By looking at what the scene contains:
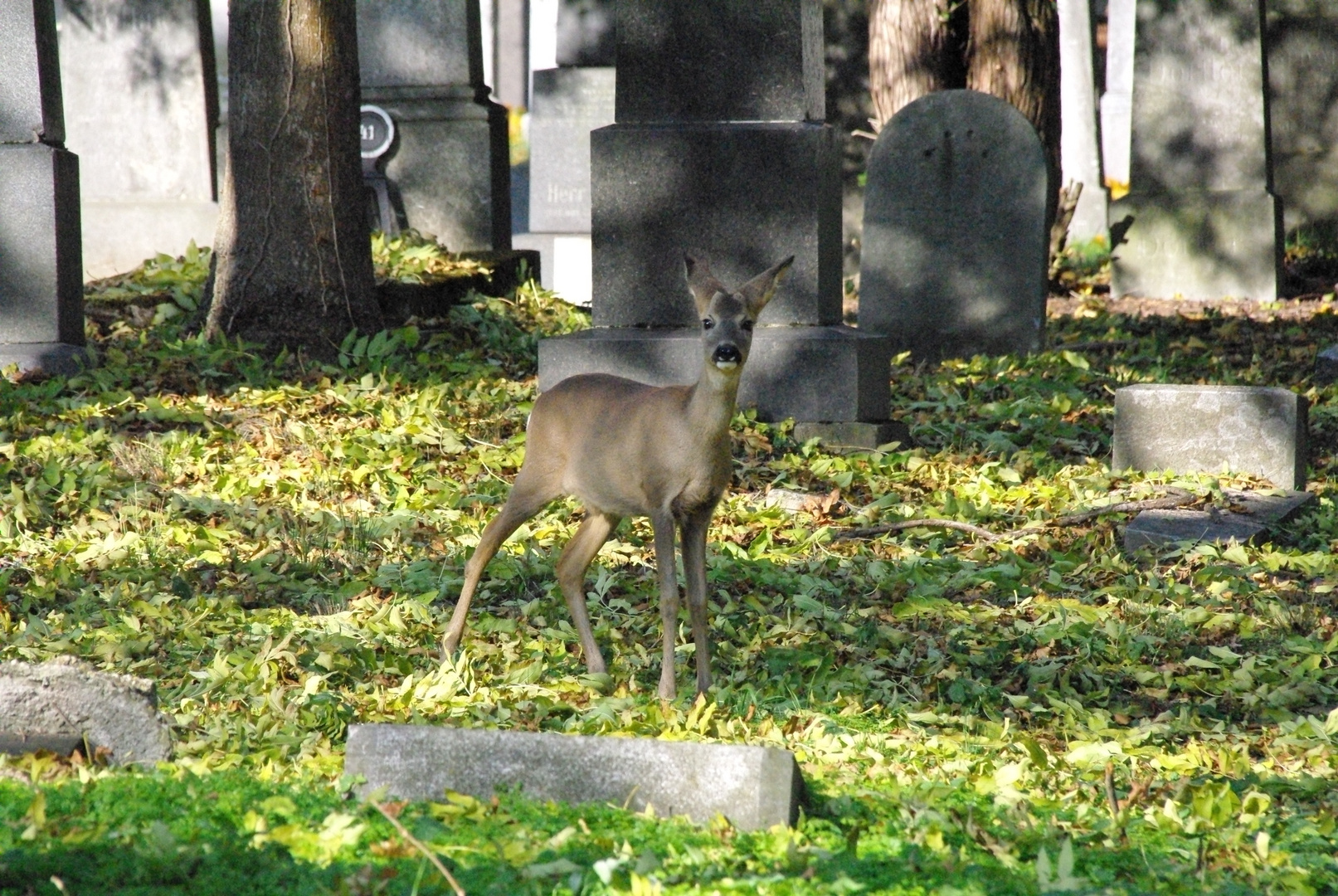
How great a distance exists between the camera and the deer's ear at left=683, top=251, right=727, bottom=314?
4730mm

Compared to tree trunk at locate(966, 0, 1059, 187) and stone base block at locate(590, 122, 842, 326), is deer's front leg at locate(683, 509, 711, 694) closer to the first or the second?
stone base block at locate(590, 122, 842, 326)

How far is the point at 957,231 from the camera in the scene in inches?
421

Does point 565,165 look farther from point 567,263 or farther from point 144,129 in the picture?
point 144,129

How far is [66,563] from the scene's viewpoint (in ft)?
19.1

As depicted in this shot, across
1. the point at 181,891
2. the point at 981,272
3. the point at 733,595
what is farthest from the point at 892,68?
the point at 181,891

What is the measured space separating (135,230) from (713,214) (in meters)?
6.97

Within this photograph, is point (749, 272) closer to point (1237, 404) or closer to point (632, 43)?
point (632, 43)

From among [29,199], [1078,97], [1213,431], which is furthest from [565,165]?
[1078,97]

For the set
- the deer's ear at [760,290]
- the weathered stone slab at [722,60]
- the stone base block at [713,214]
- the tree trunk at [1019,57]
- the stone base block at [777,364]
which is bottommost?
the stone base block at [777,364]

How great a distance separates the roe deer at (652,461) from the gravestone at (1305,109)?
12634 millimetres

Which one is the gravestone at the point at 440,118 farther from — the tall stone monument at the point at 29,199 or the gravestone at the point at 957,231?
the tall stone monument at the point at 29,199

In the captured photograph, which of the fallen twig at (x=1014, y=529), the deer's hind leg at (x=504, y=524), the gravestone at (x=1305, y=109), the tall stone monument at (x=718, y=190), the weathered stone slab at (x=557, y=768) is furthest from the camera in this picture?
the gravestone at (x=1305, y=109)

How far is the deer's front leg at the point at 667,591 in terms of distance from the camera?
184 inches

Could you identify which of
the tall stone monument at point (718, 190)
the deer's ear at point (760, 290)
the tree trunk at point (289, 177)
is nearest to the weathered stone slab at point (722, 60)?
the tall stone monument at point (718, 190)
